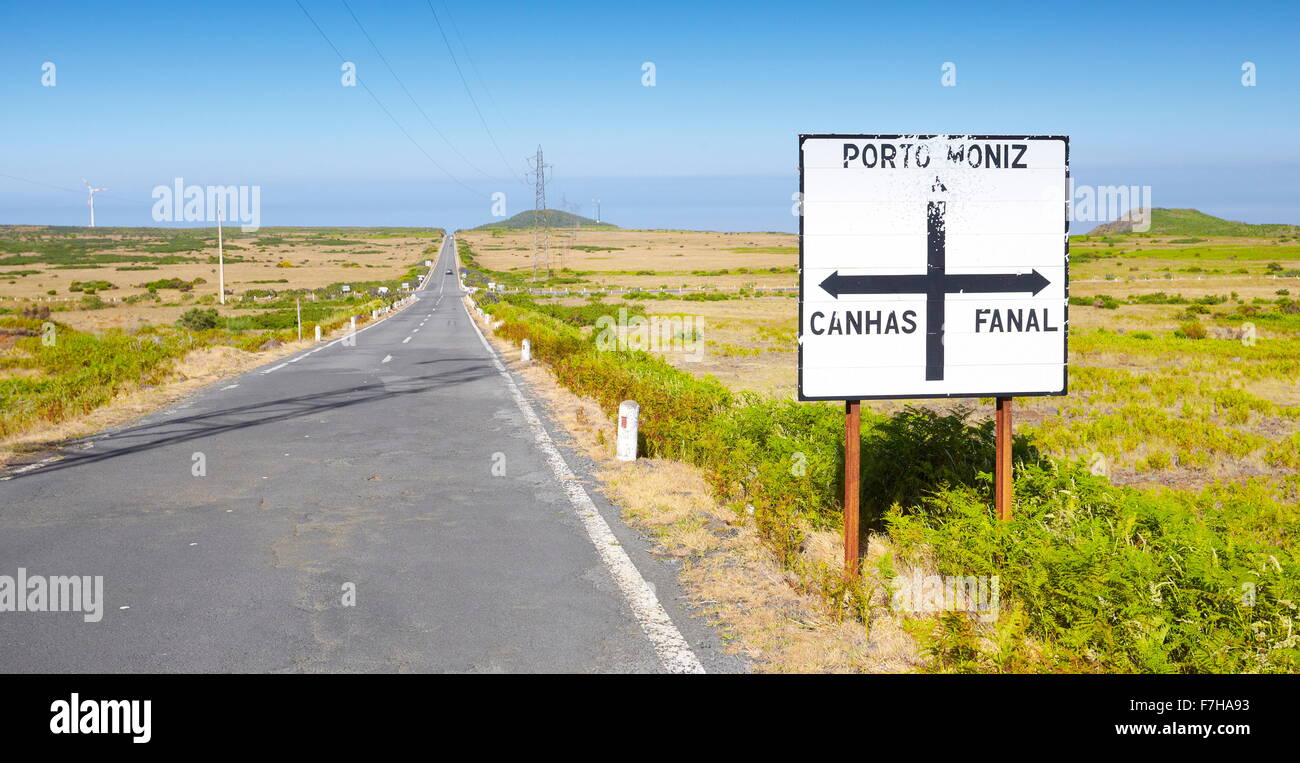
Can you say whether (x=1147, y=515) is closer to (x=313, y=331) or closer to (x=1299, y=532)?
(x=1299, y=532)

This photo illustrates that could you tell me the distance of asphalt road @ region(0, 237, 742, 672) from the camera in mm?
4719

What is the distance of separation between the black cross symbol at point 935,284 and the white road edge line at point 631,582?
222 cm

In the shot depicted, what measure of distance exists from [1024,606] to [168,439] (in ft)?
35.7

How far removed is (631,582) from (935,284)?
2788mm

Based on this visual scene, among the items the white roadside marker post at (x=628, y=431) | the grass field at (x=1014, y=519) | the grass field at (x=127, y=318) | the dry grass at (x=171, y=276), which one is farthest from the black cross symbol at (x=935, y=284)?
the dry grass at (x=171, y=276)

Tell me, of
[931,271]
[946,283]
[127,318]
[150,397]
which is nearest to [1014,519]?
[946,283]

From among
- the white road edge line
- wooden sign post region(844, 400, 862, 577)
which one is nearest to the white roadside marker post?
the white road edge line

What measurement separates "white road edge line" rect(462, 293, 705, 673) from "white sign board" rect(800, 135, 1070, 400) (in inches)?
63.9

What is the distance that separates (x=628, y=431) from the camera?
9.93 meters

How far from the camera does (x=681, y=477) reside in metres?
9.06

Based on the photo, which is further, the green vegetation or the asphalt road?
the asphalt road

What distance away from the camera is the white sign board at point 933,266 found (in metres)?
5.24

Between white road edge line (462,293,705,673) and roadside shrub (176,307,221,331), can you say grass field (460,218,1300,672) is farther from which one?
roadside shrub (176,307,221,331)

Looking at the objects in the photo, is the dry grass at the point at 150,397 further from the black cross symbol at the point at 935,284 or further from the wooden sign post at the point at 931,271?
the black cross symbol at the point at 935,284
